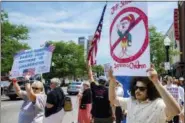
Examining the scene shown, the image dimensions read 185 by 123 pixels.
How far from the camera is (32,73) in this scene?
777cm

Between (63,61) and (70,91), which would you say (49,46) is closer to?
(70,91)

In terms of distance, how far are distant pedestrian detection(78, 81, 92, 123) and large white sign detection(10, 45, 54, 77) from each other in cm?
327

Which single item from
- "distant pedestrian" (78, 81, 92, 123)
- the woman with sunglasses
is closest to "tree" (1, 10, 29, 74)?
"distant pedestrian" (78, 81, 92, 123)

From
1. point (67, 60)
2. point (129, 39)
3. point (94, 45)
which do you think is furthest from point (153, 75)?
point (67, 60)

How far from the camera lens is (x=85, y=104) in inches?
448

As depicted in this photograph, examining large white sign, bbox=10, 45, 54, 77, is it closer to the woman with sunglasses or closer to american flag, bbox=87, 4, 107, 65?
the woman with sunglasses

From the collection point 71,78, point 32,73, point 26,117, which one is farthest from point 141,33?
point 71,78

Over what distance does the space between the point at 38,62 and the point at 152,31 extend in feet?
86.2

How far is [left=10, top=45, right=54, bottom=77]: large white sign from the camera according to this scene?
7789mm

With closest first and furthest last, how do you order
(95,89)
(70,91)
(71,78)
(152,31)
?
(95,89) < (152,31) < (70,91) < (71,78)

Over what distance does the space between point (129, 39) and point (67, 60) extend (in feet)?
268

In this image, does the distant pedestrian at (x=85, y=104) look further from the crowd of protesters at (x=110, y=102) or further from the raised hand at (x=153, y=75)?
the raised hand at (x=153, y=75)

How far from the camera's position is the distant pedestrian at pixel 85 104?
11.3 metres

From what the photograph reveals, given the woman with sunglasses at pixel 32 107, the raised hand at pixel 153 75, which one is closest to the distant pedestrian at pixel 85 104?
the woman with sunglasses at pixel 32 107
